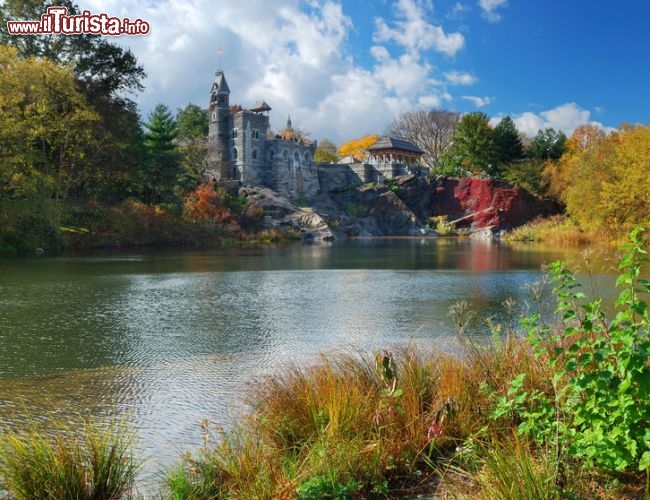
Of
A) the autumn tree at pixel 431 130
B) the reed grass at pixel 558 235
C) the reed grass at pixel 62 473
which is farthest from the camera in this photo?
the autumn tree at pixel 431 130

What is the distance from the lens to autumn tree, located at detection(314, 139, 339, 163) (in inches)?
3275

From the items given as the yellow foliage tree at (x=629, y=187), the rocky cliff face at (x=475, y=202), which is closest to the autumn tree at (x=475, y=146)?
the rocky cliff face at (x=475, y=202)

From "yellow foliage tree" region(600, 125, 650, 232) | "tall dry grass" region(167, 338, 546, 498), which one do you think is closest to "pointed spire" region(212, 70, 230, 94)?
"yellow foliage tree" region(600, 125, 650, 232)

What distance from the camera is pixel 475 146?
62.6 m

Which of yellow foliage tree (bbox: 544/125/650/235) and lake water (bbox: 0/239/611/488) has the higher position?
yellow foliage tree (bbox: 544/125/650/235)

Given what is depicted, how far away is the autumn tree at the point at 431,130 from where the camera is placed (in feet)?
255

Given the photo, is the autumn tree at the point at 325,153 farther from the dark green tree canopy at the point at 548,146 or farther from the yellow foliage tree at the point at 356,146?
the dark green tree canopy at the point at 548,146

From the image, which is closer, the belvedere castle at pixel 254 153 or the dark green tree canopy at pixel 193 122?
the belvedere castle at pixel 254 153

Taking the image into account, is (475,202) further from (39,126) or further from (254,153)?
(39,126)

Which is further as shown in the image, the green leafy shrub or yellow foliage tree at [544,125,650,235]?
yellow foliage tree at [544,125,650,235]

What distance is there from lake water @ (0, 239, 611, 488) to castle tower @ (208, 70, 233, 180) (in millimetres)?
35362

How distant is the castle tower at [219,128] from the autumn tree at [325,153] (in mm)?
21950

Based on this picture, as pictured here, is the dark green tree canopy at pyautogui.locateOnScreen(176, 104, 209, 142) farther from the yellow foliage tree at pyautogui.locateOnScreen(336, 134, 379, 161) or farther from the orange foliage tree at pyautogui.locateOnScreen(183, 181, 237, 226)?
A: the yellow foliage tree at pyautogui.locateOnScreen(336, 134, 379, 161)

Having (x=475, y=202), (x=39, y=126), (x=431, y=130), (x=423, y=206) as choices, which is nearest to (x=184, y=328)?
(x=39, y=126)
